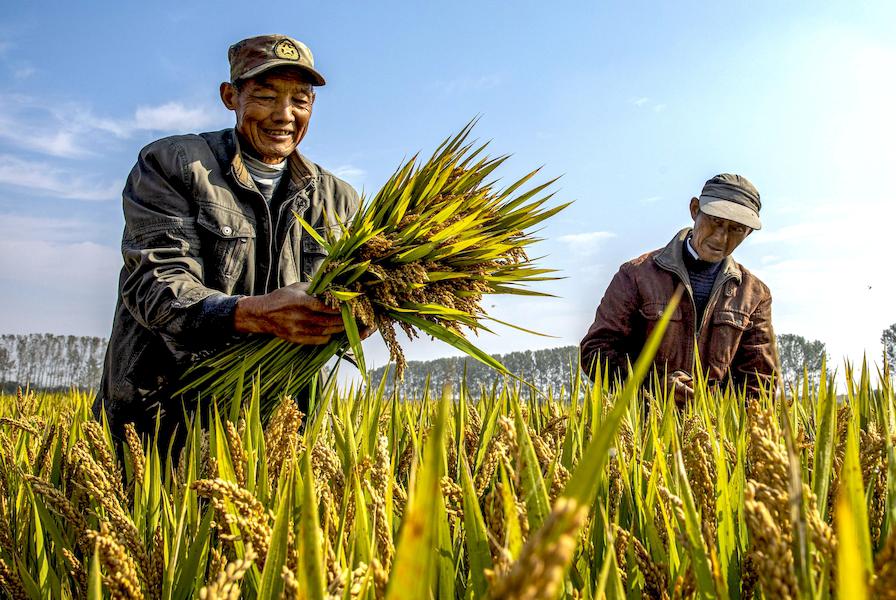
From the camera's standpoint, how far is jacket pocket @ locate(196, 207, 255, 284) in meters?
2.33

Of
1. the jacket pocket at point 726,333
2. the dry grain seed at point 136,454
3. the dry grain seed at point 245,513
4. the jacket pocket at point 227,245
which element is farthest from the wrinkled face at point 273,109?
the jacket pocket at point 726,333

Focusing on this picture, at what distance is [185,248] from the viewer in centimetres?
220

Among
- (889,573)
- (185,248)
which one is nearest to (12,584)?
(889,573)

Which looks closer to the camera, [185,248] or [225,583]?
[225,583]

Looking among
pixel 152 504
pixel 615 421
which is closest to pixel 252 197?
pixel 152 504

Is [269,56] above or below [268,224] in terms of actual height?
above

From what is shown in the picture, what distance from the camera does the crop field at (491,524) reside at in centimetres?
36

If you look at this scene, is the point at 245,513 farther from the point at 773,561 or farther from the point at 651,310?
the point at 651,310

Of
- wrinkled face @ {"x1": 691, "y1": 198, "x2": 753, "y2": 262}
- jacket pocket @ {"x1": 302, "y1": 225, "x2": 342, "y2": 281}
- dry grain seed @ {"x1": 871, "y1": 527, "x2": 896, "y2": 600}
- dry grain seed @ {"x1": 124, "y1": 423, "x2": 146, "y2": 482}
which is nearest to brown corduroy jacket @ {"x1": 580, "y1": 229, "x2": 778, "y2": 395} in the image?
wrinkled face @ {"x1": 691, "y1": 198, "x2": 753, "y2": 262}

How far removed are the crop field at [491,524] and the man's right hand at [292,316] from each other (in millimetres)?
420

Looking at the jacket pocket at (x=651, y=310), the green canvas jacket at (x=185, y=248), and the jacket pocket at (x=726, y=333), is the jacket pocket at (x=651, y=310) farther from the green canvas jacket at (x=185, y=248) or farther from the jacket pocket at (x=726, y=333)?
the green canvas jacket at (x=185, y=248)

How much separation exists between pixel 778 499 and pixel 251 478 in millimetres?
814

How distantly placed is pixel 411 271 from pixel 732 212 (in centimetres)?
320

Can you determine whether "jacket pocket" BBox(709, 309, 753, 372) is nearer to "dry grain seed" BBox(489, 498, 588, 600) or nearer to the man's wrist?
the man's wrist
